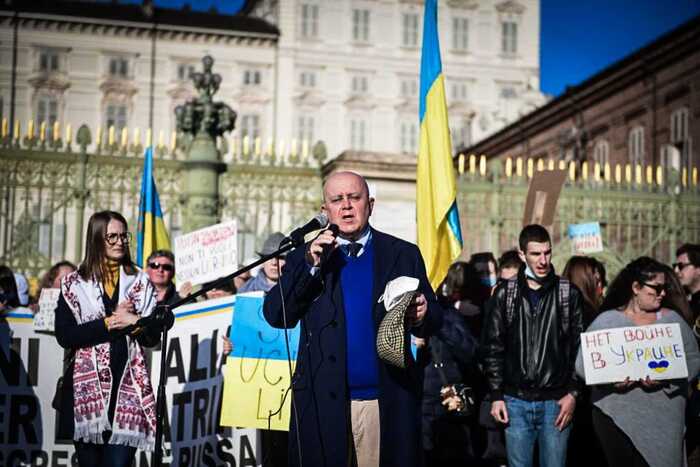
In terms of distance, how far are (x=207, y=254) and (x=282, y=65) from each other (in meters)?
45.5

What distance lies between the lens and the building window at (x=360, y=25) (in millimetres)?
53562

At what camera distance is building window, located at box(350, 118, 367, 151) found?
53.3 metres

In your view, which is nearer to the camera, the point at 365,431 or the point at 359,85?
the point at 365,431

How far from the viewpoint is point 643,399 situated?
220 inches

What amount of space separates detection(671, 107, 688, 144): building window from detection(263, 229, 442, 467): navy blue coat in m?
21.5

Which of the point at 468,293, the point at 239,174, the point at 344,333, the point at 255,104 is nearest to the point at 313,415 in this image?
the point at 344,333

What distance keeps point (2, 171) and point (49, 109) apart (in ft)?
126

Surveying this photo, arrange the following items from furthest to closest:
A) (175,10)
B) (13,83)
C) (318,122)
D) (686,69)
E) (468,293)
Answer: (175,10)
(318,122)
(13,83)
(686,69)
(468,293)

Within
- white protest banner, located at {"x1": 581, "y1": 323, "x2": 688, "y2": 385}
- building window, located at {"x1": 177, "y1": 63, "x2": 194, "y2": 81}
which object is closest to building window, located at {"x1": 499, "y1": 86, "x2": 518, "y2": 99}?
building window, located at {"x1": 177, "y1": 63, "x2": 194, "y2": 81}

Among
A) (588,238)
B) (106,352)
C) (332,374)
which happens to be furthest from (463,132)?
(332,374)

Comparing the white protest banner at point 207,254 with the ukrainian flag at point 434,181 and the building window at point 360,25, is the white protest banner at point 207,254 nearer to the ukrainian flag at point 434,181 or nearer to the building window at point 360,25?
the ukrainian flag at point 434,181

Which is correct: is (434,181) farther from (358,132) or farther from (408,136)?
(408,136)

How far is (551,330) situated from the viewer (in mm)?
5770

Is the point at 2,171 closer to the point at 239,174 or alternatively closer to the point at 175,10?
the point at 239,174
